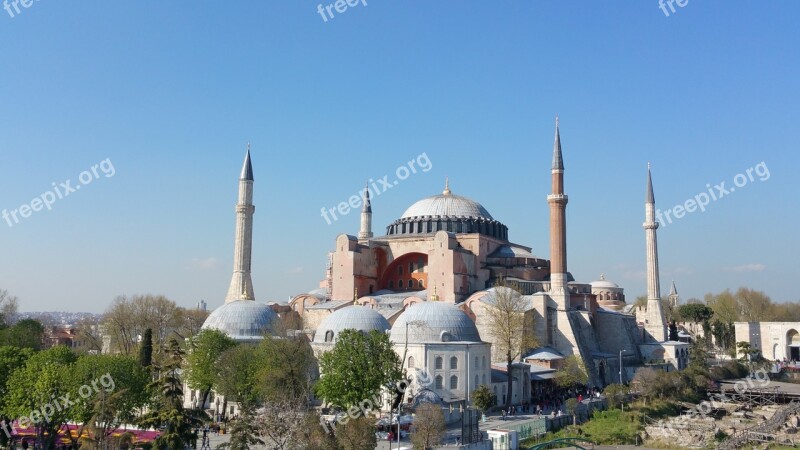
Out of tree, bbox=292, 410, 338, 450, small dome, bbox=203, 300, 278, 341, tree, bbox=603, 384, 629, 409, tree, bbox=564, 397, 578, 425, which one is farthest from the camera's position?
small dome, bbox=203, 300, 278, 341

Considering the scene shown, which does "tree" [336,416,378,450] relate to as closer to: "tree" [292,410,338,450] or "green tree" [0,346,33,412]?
"tree" [292,410,338,450]

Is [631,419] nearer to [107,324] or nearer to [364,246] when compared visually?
[364,246]

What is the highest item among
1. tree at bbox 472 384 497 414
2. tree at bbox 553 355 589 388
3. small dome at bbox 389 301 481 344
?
small dome at bbox 389 301 481 344

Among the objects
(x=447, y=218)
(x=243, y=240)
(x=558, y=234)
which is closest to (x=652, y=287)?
(x=558, y=234)

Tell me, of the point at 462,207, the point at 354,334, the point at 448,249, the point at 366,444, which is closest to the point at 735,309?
the point at 462,207

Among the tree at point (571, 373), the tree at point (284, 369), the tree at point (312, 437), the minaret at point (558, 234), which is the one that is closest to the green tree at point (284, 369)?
the tree at point (284, 369)

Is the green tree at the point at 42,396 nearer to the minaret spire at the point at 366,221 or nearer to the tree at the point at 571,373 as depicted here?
the tree at the point at 571,373

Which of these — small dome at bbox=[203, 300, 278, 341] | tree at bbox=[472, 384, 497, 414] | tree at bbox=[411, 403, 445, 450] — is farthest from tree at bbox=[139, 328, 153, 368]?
tree at bbox=[411, 403, 445, 450]
